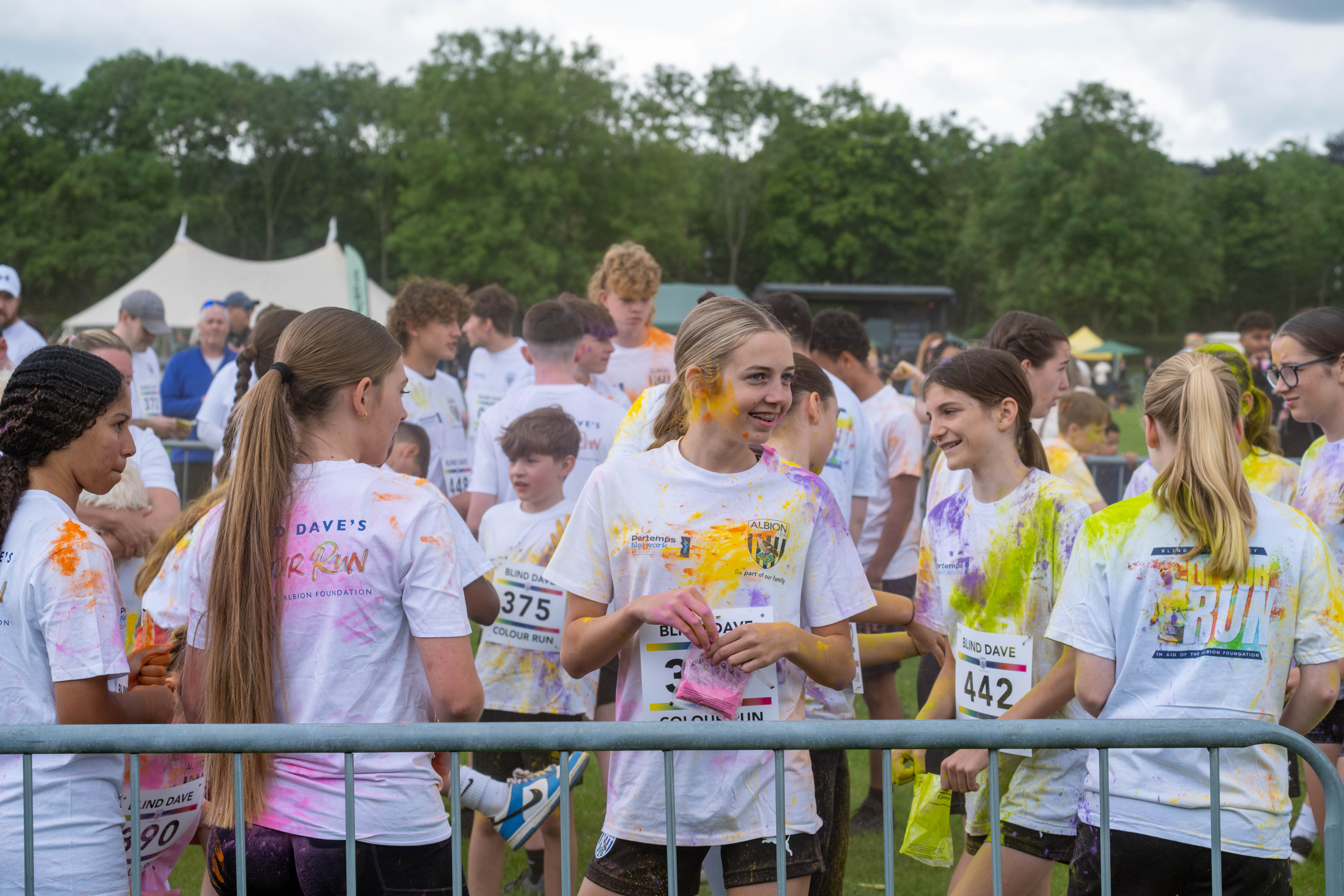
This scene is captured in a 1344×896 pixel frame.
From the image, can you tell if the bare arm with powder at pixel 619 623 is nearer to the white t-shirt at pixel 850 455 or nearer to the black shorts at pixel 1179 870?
the black shorts at pixel 1179 870

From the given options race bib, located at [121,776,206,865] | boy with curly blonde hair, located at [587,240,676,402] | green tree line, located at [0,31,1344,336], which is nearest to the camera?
race bib, located at [121,776,206,865]

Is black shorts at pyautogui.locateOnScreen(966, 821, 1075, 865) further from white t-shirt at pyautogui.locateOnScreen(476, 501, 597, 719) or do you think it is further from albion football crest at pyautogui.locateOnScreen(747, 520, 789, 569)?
white t-shirt at pyautogui.locateOnScreen(476, 501, 597, 719)

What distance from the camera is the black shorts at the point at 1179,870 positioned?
248cm

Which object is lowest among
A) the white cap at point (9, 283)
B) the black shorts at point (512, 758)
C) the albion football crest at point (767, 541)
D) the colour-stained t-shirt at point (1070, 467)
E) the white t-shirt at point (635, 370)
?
the black shorts at point (512, 758)

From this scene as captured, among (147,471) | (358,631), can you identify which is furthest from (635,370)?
(358,631)

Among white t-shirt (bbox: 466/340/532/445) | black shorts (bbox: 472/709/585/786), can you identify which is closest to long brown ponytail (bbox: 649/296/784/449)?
black shorts (bbox: 472/709/585/786)

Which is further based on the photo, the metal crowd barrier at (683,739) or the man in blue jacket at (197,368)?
the man in blue jacket at (197,368)

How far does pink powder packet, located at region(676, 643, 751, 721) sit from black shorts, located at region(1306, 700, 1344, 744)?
2572 mm

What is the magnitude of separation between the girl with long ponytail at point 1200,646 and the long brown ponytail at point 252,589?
1.81m

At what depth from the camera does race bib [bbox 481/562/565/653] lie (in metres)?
4.00

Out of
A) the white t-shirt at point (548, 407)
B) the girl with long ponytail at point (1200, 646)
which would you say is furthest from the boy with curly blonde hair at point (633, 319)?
the girl with long ponytail at point (1200, 646)

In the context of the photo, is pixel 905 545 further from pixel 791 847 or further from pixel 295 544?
pixel 295 544

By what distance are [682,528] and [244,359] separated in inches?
98.4

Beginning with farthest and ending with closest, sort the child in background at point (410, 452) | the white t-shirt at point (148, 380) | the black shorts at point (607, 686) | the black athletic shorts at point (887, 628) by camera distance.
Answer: the white t-shirt at point (148, 380) < the black athletic shorts at point (887, 628) < the child in background at point (410, 452) < the black shorts at point (607, 686)
